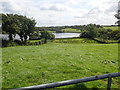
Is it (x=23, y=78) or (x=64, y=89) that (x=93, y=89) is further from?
(x=23, y=78)

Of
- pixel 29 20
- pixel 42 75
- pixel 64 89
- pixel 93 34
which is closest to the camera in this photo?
pixel 64 89

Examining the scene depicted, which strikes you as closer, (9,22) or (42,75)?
(42,75)

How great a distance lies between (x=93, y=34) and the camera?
340 ft

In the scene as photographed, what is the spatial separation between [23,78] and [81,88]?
408cm

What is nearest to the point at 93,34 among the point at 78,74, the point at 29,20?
the point at 29,20

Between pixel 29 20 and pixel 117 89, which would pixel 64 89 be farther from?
pixel 29 20

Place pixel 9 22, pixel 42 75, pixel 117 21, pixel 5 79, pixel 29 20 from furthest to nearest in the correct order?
pixel 29 20
pixel 9 22
pixel 117 21
pixel 42 75
pixel 5 79

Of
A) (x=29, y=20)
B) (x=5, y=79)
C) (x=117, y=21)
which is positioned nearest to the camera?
(x=5, y=79)

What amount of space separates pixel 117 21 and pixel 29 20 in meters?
43.1

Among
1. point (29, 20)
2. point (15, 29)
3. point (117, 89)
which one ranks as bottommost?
point (117, 89)

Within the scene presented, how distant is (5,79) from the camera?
791cm

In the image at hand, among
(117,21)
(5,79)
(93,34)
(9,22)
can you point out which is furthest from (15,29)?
(93,34)

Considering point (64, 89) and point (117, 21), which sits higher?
point (117, 21)

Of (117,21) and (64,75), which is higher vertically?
(117,21)
